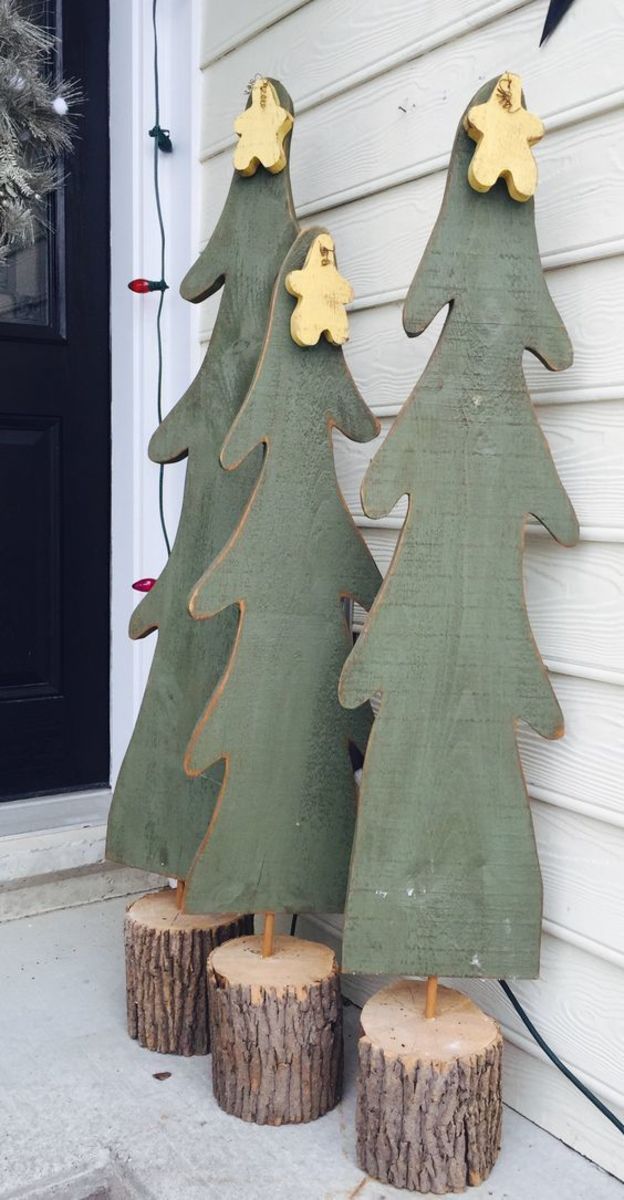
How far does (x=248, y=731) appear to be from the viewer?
1.59 m

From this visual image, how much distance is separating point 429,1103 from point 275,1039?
0.26 meters

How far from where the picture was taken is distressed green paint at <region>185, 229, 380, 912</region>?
1.57 metres

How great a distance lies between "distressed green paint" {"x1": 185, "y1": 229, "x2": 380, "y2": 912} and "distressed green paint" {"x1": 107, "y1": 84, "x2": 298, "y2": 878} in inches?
8.5

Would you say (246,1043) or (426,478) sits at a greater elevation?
(426,478)

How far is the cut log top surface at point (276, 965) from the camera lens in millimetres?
1559

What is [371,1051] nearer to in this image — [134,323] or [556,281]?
[556,281]

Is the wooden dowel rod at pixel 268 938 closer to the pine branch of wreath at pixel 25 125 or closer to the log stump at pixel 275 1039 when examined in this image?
the log stump at pixel 275 1039

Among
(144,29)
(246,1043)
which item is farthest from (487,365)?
(144,29)

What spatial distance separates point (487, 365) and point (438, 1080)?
0.96 meters

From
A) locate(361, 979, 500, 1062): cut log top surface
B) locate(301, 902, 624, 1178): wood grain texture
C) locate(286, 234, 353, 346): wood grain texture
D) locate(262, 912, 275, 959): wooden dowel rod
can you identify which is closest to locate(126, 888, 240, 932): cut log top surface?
locate(262, 912, 275, 959): wooden dowel rod

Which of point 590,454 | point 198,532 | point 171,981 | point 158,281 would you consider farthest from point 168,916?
point 158,281

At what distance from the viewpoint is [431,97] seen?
1.71 m

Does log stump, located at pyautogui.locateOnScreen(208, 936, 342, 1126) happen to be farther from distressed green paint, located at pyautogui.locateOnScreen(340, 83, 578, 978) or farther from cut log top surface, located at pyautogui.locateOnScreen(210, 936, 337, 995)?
distressed green paint, located at pyautogui.locateOnScreen(340, 83, 578, 978)

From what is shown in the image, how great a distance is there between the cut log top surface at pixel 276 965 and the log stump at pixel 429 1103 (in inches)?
5.8
